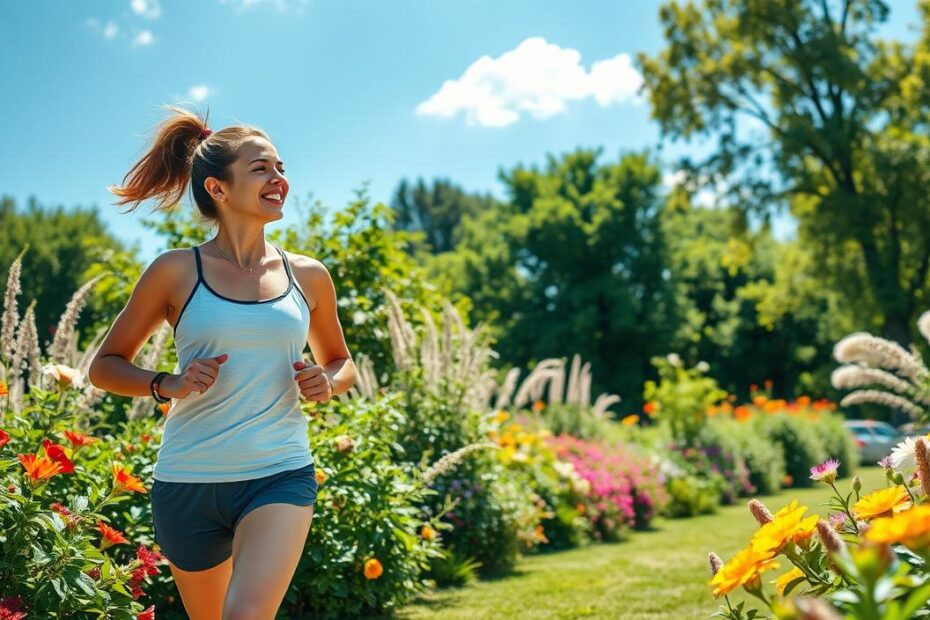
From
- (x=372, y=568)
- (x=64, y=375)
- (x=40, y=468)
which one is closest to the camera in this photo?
(x=40, y=468)

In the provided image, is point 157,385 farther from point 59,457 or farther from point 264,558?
point 59,457

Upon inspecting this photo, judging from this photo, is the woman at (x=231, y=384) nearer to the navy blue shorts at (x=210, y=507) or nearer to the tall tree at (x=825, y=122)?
the navy blue shorts at (x=210, y=507)

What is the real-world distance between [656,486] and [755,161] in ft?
49.3

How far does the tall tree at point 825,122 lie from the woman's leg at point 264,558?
2243cm

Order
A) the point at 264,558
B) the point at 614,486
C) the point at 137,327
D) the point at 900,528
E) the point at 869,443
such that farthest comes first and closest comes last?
1. the point at 869,443
2. the point at 614,486
3. the point at 137,327
4. the point at 264,558
5. the point at 900,528

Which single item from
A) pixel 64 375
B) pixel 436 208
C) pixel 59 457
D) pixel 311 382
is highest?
pixel 436 208

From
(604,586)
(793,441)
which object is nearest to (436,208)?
(793,441)

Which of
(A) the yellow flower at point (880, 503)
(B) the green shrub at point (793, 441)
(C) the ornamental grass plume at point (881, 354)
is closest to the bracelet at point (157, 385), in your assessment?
(A) the yellow flower at point (880, 503)

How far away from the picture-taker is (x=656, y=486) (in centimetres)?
1155

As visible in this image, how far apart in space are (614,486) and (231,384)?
323 inches

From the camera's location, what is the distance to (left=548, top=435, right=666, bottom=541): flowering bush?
9961 millimetres

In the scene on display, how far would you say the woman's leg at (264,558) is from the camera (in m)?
2.28

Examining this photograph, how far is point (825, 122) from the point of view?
2361 cm

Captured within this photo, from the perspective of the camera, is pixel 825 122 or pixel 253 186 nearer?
pixel 253 186
